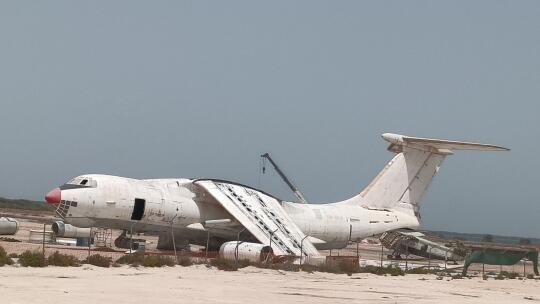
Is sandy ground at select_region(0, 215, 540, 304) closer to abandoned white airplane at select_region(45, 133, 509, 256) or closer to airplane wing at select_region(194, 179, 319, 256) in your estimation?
abandoned white airplane at select_region(45, 133, 509, 256)

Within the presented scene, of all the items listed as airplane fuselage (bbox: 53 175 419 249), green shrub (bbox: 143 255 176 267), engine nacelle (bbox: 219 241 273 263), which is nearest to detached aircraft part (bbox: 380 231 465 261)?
airplane fuselage (bbox: 53 175 419 249)

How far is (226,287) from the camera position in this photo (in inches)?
731

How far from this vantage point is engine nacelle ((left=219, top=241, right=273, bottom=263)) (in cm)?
2869

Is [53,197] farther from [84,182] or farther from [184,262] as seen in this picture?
[184,262]

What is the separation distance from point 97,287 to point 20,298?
3229 mm

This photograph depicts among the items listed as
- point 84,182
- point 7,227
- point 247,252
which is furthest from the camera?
point 7,227

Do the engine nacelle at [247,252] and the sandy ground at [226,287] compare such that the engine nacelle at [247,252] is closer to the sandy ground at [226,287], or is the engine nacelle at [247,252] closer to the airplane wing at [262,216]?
the airplane wing at [262,216]

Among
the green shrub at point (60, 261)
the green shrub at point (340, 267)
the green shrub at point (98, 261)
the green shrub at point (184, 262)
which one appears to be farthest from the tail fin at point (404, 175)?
the green shrub at point (60, 261)

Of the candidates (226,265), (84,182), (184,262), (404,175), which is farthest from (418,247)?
(184,262)

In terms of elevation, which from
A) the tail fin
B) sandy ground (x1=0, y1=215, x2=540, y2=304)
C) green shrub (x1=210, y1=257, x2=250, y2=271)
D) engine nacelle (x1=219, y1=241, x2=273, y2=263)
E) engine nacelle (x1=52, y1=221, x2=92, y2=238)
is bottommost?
sandy ground (x1=0, y1=215, x2=540, y2=304)

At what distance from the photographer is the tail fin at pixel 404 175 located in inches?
1561

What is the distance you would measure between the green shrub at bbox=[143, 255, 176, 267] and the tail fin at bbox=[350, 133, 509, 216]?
16.0m

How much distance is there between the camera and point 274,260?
28438 mm

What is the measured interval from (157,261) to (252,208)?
31.5 ft
